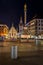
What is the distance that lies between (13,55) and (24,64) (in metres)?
2.55

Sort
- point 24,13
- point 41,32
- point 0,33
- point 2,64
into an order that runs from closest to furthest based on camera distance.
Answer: point 2,64, point 0,33, point 41,32, point 24,13

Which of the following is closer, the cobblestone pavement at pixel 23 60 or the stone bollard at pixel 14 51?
the cobblestone pavement at pixel 23 60

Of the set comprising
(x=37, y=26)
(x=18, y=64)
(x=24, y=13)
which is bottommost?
(x=18, y=64)

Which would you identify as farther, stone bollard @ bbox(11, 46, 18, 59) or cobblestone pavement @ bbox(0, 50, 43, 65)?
stone bollard @ bbox(11, 46, 18, 59)

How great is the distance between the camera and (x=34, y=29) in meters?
137

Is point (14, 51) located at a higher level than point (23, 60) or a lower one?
higher

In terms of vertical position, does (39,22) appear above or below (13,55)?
above

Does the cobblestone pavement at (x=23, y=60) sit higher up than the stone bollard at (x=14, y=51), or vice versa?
the stone bollard at (x=14, y=51)

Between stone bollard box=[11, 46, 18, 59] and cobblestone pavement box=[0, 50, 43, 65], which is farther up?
stone bollard box=[11, 46, 18, 59]

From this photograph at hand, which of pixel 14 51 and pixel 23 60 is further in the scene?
pixel 14 51

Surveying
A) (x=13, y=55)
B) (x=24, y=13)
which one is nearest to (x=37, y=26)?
(x=24, y=13)

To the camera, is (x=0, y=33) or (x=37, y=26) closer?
(x=0, y=33)

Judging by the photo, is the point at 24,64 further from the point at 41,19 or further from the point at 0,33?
the point at 41,19

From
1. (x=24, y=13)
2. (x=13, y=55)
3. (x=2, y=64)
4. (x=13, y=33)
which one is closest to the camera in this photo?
(x=2, y=64)
